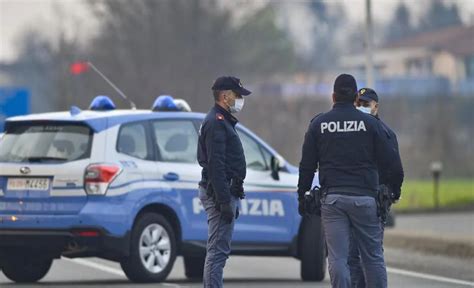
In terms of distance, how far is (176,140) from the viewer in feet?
51.1

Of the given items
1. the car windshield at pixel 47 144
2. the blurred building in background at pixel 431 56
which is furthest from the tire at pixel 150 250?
the blurred building in background at pixel 431 56

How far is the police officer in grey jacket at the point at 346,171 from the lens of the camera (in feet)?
35.8

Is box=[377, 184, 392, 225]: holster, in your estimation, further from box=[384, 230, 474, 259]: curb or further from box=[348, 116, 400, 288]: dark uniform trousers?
box=[384, 230, 474, 259]: curb

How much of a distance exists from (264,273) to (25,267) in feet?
10.4

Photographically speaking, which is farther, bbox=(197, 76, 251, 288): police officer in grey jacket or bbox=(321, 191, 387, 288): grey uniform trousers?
bbox=(197, 76, 251, 288): police officer in grey jacket

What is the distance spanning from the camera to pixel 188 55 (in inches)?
2303

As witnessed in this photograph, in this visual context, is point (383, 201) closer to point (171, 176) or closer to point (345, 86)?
point (345, 86)

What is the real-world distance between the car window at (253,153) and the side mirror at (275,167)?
0.35ft

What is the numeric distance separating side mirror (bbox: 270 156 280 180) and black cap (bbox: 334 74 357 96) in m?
4.86

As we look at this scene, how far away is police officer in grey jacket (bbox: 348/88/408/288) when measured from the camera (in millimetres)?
11375

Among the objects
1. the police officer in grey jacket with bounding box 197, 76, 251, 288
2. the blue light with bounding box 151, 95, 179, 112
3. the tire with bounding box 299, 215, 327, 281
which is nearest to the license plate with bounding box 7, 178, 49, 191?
the blue light with bounding box 151, 95, 179, 112

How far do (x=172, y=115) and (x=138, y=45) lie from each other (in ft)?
144

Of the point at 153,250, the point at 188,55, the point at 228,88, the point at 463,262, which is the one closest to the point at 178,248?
the point at 153,250

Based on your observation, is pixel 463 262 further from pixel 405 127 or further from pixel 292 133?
pixel 405 127
